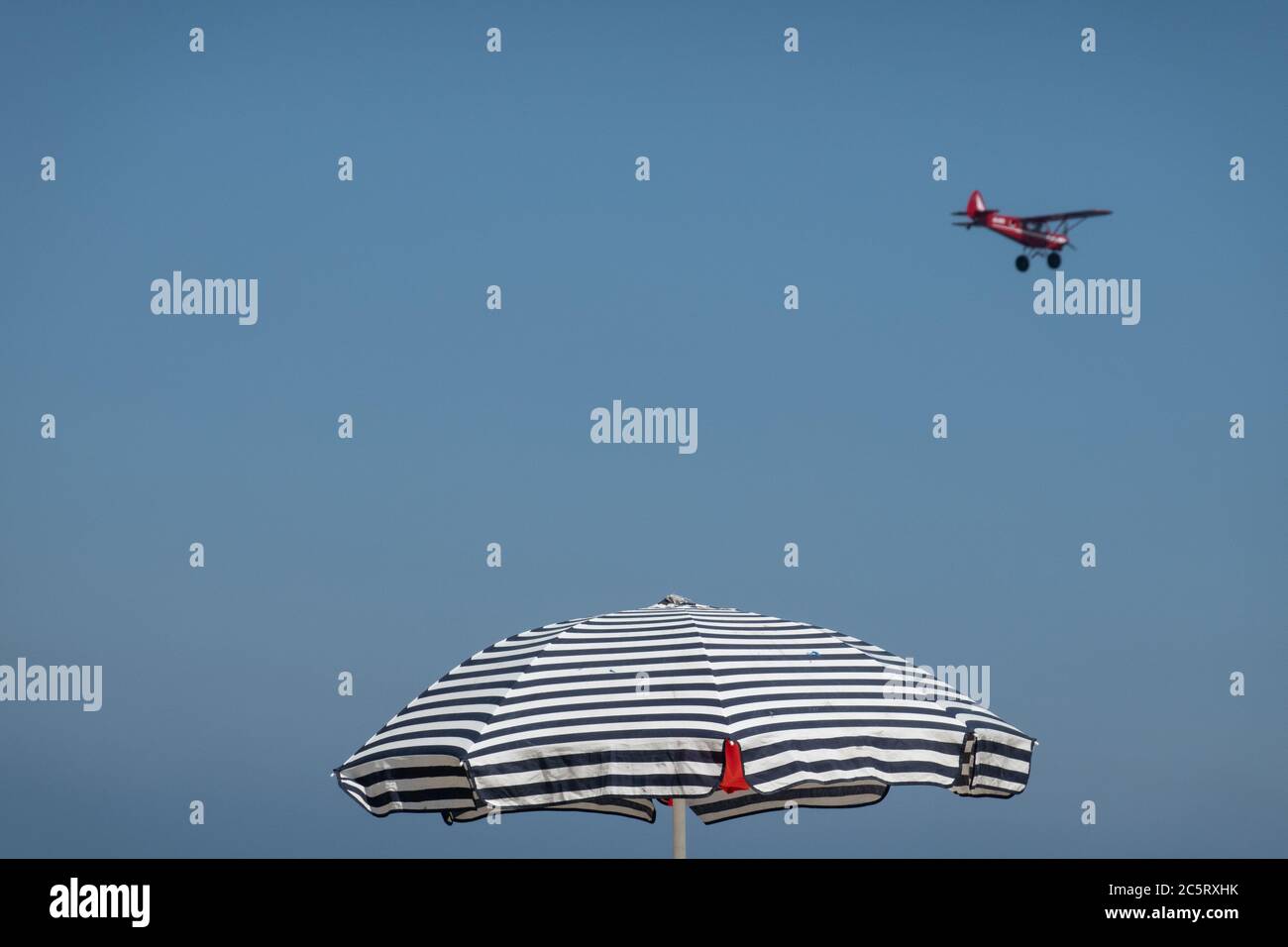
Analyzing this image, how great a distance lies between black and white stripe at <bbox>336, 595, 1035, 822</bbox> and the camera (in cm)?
780

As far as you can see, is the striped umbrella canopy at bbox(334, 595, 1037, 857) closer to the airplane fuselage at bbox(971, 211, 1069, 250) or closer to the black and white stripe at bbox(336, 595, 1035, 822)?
the black and white stripe at bbox(336, 595, 1035, 822)

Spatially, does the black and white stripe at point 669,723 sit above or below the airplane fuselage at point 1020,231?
below

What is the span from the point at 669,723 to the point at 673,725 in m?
0.03

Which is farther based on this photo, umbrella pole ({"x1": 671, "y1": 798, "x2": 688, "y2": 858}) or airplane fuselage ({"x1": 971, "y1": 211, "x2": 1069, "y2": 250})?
airplane fuselage ({"x1": 971, "y1": 211, "x2": 1069, "y2": 250})

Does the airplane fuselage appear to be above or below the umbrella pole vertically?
above

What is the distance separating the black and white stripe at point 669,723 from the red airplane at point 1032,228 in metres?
12.8

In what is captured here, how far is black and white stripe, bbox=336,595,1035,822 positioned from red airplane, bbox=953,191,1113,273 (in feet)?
41.9

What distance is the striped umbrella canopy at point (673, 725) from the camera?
25.6 feet

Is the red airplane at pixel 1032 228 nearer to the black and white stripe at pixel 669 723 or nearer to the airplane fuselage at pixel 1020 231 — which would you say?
the airplane fuselage at pixel 1020 231

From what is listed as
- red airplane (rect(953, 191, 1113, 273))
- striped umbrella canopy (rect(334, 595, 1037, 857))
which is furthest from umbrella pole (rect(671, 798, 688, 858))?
red airplane (rect(953, 191, 1113, 273))

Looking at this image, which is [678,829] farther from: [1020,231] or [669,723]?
[1020,231]

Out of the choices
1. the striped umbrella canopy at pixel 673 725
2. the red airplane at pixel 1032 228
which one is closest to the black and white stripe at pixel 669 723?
the striped umbrella canopy at pixel 673 725

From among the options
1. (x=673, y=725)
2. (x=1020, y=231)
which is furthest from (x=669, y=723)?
(x=1020, y=231)
